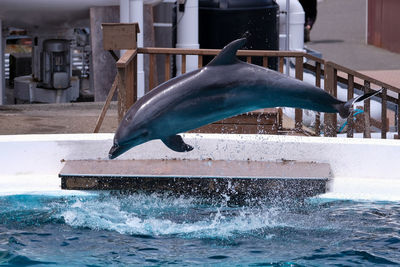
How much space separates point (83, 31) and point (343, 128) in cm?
943

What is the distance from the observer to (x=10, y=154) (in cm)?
839

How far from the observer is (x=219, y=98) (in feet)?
17.2

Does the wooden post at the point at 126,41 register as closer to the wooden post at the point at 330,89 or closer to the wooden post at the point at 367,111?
the wooden post at the point at 330,89

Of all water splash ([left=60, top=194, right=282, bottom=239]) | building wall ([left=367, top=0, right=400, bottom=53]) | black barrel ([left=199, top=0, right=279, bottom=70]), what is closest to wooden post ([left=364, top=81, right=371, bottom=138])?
water splash ([left=60, top=194, right=282, bottom=239])

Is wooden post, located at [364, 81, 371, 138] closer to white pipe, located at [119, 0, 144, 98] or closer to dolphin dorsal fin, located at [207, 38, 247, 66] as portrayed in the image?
white pipe, located at [119, 0, 144, 98]

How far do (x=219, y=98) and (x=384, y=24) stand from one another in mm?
21816

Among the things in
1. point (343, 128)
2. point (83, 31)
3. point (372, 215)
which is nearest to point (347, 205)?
point (372, 215)

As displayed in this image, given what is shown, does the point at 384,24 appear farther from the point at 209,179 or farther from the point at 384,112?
the point at 209,179

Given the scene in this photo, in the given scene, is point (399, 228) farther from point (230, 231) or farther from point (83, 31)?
point (83, 31)

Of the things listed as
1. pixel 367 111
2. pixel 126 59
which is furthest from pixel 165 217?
pixel 367 111

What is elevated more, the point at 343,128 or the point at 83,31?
the point at 83,31

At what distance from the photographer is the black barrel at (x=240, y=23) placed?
1209cm

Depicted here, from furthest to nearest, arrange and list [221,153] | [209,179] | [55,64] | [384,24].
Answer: [384,24] < [55,64] < [221,153] < [209,179]

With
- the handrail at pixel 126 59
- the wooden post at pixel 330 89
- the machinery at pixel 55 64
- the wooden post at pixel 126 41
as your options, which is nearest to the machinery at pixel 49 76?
the machinery at pixel 55 64
